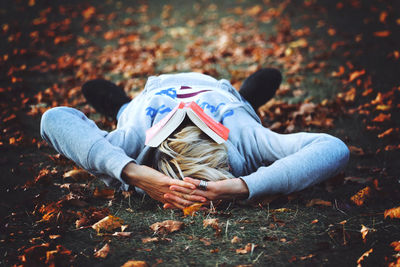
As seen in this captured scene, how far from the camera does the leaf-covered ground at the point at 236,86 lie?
181 cm

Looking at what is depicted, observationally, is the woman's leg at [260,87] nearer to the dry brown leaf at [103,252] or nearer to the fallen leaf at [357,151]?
the fallen leaf at [357,151]

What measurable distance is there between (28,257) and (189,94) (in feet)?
5.15

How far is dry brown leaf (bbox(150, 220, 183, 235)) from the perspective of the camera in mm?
1951

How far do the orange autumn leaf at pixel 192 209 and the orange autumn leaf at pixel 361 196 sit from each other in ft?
3.39

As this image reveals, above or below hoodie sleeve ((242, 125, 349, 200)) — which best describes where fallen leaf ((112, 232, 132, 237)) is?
below

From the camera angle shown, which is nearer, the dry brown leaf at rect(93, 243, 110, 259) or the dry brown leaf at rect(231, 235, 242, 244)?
the dry brown leaf at rect(93, 243, 110, 259)

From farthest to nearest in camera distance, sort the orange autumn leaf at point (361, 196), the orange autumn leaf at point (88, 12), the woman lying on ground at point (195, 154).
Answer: the orange autumn leaf at point (88, 12)
the orange autumn leaf at point (361, 196)
the woman lying on ground at point (195, 154)

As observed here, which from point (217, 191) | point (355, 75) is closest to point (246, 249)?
point (217, 191)

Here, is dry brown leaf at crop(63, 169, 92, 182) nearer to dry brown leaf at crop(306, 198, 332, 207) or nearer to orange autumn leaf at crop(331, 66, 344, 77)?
dry brown leaf at crop(306, 198, 332, 207)

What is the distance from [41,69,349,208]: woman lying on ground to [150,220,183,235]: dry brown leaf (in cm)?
15

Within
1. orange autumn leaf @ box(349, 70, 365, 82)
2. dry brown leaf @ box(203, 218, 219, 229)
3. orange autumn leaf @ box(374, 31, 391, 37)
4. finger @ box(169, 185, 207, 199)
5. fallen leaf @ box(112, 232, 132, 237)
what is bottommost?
dry brown leaf @ box(203, 218, 219, 229)

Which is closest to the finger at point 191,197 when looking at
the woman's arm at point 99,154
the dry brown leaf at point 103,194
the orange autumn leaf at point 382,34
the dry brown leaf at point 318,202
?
the woman's arm at point 99,154

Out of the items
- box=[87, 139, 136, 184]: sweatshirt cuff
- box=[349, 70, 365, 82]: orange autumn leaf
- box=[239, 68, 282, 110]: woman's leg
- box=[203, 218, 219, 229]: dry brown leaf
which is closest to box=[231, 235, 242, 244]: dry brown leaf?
box=[203, 218, 219, 229]: dry brown leaf

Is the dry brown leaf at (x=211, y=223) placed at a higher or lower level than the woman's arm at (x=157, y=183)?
lower
